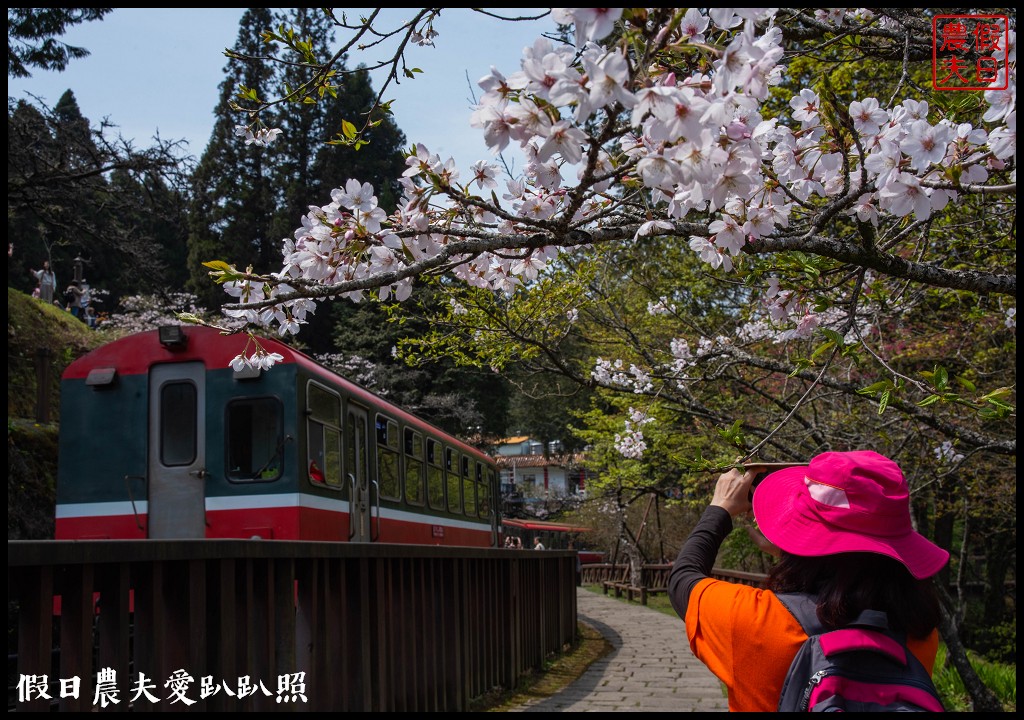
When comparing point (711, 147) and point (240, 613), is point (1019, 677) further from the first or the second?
point (240, 613)

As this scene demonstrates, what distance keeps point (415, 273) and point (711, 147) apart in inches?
42.0

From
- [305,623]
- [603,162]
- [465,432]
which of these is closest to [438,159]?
[603,162]

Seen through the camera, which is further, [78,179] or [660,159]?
[78,179]

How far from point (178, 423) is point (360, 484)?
213 centimetres

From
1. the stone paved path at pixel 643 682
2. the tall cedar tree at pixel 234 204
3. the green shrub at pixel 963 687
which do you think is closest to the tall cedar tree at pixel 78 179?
the stone paved path at pixel 643 682

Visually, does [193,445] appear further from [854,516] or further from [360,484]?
[854,516]

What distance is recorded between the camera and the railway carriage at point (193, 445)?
810cm

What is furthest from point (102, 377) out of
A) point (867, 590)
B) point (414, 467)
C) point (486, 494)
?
point (486, 494)

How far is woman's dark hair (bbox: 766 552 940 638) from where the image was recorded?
1.92m

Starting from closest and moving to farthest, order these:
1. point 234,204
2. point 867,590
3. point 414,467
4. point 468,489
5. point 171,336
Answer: point 867,590, point 171,336, point 414,467, point 468,489, point 234,204

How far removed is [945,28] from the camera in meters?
4.21

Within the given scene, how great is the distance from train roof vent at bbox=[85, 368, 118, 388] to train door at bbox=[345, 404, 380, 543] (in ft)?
7.74

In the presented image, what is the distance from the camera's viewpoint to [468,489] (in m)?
15.6

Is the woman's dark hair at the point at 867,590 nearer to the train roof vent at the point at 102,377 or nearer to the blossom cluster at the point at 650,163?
the blossom cluster at the point at 650,163
